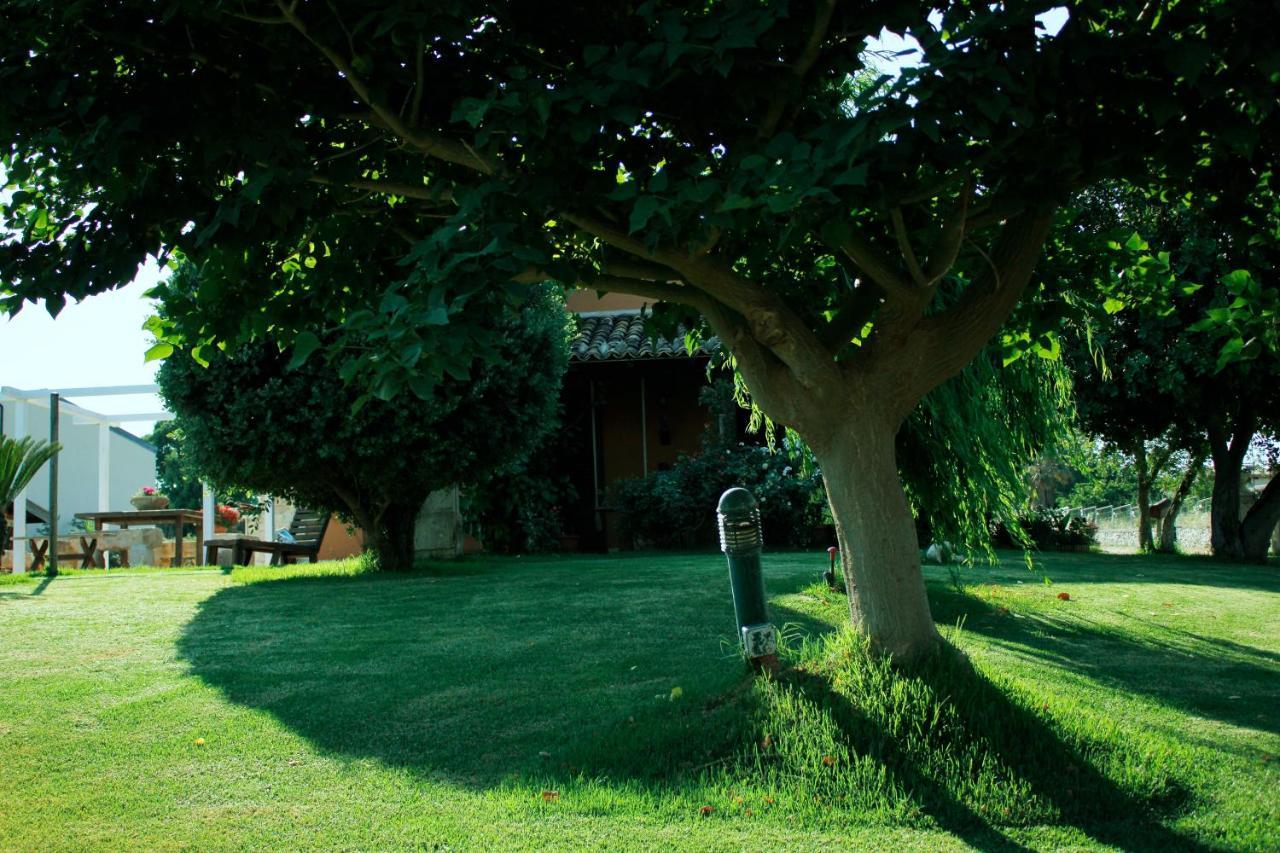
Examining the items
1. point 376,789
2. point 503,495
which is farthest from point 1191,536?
point 376,789

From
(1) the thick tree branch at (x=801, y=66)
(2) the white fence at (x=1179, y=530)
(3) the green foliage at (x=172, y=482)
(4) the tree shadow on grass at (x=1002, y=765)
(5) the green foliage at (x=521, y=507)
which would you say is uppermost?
(3) the green foliage at (x=172, y=482)

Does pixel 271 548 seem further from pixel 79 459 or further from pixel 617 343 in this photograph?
pixel 79 459

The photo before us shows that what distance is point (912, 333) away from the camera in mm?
4789

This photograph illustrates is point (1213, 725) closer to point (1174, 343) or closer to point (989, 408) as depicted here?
point (989, 408)

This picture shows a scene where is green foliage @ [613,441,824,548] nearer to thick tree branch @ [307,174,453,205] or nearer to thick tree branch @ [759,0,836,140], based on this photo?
thick tree branch @ [307,174,453,205]

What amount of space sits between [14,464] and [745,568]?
965 centimetres

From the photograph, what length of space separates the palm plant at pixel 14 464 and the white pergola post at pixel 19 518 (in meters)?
3.06

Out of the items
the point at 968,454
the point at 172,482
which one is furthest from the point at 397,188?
the point at 172,482

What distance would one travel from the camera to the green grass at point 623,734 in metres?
3.99

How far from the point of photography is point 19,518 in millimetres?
16688

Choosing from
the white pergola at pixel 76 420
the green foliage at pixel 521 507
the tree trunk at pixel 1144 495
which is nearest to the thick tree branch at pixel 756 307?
the green foliage at pixel 521 507

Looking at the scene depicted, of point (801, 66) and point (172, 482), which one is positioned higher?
point (172, 482)

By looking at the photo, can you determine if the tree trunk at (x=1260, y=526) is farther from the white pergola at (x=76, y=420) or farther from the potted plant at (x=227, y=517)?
the potted plant at (x=227, y=517)

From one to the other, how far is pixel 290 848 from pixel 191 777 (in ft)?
3.35
